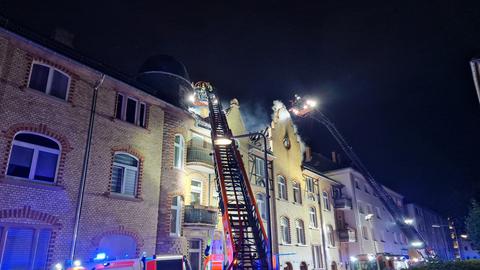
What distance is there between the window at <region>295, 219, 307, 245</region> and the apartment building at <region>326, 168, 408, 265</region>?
671 cm

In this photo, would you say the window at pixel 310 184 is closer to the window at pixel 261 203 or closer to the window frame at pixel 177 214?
the window at pixel 261 203

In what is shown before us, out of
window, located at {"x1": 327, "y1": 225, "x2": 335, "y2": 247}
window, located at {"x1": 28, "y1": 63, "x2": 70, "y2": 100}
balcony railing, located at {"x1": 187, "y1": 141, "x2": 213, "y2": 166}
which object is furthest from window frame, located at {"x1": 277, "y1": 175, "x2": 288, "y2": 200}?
window, located at {"x1": 28, "y1": 63, "x2": 70, "y2": 100}

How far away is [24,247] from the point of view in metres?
11.2

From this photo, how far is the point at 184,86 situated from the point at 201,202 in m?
7.45

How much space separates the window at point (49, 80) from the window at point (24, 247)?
5193 millimetres

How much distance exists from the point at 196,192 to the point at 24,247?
8.88m

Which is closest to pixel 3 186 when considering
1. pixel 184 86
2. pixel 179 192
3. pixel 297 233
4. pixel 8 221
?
pixel 8 221

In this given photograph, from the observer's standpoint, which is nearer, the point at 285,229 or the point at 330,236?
Result: the point at 285,229

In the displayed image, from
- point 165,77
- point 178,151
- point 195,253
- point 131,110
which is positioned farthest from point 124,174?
point 165,77

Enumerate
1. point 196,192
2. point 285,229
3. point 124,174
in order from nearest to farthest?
point 124,174 → point 196,192 → point 285,229

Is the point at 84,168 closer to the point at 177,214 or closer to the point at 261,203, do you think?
the point at 177,214

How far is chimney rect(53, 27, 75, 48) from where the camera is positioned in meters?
16.5

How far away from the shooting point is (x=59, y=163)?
41.3 ft

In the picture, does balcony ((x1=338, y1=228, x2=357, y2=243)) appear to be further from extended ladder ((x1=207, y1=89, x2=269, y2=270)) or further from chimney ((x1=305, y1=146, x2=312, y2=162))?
extended ladder ((x1=207, y1=89, x2=269, y2=270))
